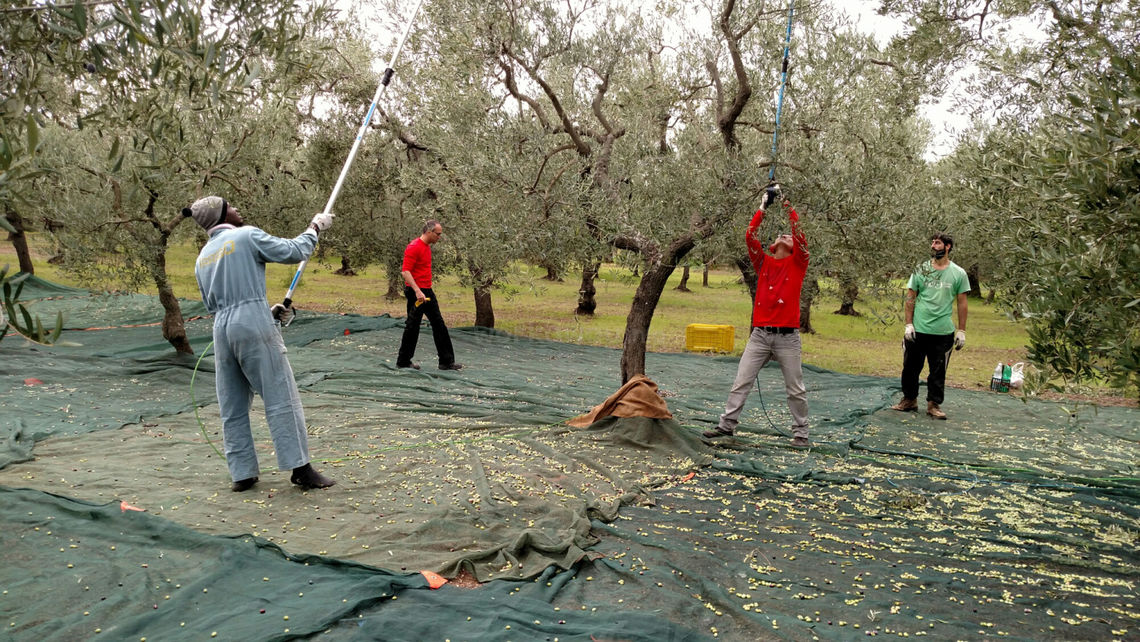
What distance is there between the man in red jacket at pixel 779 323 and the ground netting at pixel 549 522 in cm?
41

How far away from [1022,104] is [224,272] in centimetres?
847

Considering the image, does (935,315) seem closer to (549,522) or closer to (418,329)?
(549,522)

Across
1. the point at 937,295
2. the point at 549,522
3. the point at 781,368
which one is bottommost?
the point at 549,522

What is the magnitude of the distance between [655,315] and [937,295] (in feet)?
45.5

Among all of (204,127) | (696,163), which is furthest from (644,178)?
(204,127)

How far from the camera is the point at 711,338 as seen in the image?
15164 mm

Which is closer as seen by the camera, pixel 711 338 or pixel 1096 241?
pixel 1096 241

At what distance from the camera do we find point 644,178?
8.84 m

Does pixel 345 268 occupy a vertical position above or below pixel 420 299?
above

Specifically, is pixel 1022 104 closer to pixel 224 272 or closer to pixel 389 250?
pixel 224 272

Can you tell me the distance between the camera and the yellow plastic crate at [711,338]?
1509cm

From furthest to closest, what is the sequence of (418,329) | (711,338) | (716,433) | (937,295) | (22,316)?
1. (711,338)
2. (418,329)
3. (937,295)
4. (716,433)
5. (22,316)

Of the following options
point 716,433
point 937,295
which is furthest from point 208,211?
point 937,295

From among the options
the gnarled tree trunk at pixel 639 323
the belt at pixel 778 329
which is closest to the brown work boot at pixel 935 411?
the belt at pixel 778 329
